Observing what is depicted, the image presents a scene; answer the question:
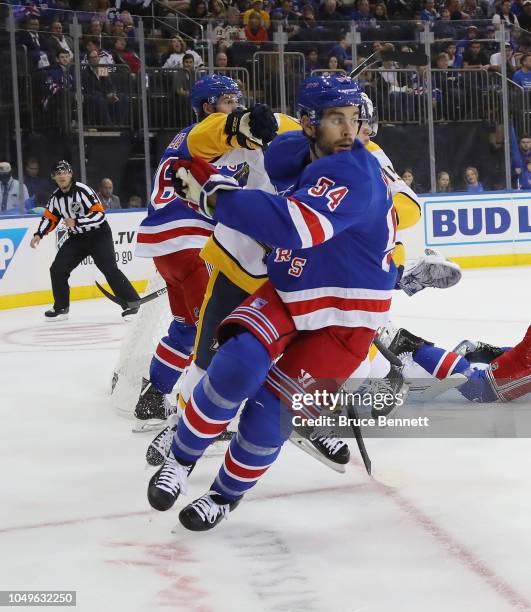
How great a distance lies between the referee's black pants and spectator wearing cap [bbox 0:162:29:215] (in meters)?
0.83

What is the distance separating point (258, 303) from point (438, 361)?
1.46 metres

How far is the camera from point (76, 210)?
6.79 meters

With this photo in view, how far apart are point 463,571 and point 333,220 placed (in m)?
0.74

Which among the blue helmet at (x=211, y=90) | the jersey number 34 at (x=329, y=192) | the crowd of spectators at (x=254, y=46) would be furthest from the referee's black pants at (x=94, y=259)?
the jersey number 34 at (x=329, y=192)

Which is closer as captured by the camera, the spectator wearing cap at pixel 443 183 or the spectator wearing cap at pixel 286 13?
the spectator wearing cap at pixel 443 183

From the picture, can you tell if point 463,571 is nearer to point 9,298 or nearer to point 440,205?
point 9,298

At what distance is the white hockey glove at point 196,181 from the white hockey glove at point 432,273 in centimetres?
153

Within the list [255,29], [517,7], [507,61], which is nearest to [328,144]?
[255,29]

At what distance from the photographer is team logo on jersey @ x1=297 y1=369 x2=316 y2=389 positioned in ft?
7.36

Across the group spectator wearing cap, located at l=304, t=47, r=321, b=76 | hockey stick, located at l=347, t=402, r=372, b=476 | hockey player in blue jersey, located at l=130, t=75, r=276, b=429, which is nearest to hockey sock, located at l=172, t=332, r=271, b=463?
hockey stick, located at l=347, t=402, r=372, b=476

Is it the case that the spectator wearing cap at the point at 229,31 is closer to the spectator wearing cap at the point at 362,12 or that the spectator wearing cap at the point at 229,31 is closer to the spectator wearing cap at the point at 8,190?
the spectator wearing cap at the point at 362,12

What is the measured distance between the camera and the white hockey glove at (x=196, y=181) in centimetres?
217

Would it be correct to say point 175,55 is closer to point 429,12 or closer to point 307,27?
point 307,27

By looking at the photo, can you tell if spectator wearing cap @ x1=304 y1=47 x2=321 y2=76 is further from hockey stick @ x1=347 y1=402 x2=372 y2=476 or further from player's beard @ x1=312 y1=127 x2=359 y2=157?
player's beard @ x1=312 y1=127 x2=359 y2=157
